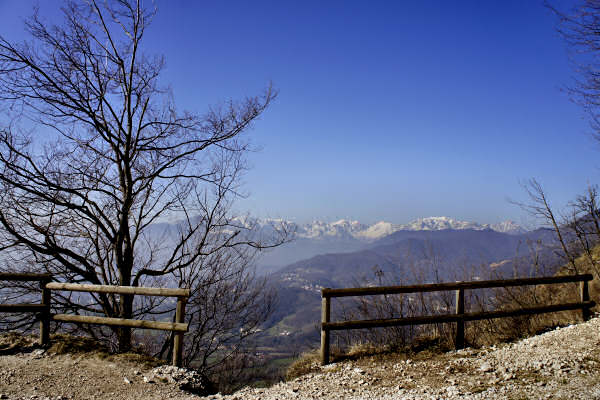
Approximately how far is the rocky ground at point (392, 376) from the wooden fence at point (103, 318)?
55 centimetres

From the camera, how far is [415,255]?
12.0 m

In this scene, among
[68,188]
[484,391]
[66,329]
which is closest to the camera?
[484,391]

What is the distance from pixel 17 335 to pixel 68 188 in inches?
137

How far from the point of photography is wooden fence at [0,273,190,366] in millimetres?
6730

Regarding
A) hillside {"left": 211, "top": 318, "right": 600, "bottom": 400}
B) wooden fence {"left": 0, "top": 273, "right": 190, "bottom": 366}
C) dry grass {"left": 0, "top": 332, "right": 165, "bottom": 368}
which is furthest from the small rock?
dry grass {"left": 0, "top": 332, "right": 165, "bottom": 368}

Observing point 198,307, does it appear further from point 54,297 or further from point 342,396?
point 342,396

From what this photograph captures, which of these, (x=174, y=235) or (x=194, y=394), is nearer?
(x=194, y=394)

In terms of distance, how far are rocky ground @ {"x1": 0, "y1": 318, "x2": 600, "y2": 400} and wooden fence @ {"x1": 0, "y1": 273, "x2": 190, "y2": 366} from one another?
1.81 ft

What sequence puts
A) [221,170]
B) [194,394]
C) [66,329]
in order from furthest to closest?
[221,170]
[66,329]
[194,394]

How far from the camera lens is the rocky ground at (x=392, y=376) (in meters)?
5.09

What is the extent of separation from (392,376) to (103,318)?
18.7 ft

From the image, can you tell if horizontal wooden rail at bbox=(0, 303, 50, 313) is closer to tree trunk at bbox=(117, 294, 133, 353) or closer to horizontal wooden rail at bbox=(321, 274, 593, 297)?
tree trunk at bbox=(117, 294, 133, 353)

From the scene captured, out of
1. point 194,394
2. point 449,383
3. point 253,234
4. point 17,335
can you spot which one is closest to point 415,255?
point 253,234

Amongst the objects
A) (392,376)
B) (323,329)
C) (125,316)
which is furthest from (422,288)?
(125,316)
